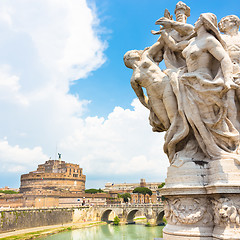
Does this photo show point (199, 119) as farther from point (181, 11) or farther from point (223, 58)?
point (181, 11)

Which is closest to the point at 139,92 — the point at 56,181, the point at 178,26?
the point at 178,26

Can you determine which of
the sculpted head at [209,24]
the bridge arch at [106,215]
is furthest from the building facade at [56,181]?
the sculpted head at [209,24]

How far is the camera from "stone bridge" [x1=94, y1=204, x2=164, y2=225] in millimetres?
48469

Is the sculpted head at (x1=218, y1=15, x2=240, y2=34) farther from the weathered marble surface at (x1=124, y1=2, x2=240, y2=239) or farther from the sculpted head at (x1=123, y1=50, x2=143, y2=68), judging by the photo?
the sculpted head at (x1=123, y1=50, x2=143, y2=68)

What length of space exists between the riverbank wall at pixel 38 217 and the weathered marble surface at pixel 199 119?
113ft

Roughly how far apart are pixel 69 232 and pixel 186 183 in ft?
123

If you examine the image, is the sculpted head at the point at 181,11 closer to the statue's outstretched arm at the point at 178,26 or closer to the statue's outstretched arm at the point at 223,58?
the statue's outstretched arm at the point at 178,26

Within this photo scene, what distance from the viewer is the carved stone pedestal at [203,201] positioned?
348 centimetres

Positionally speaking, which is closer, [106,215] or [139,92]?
[139,92]

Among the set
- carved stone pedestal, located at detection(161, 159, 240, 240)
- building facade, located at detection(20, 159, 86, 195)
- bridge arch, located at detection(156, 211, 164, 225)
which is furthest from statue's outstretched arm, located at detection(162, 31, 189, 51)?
building facade, located at detection(20, 159, 86, 195)

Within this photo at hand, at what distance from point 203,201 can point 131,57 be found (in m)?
2.77

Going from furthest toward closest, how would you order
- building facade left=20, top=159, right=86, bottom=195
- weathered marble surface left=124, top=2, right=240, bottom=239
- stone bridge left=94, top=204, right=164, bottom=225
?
building facade left=20, top=159, right=86, bottom=195, stone bridge left=94, top=204, right=164, bottom=225, weathered marble surface left=124, top=2, right=240, bottom=239

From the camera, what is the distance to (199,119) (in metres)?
4.10

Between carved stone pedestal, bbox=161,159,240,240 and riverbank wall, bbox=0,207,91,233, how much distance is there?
3444 centimetres
